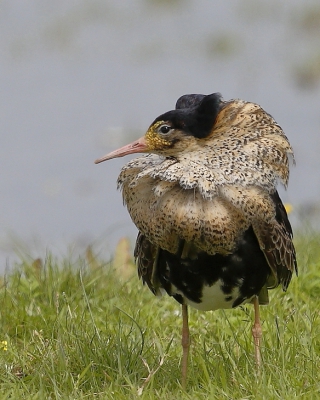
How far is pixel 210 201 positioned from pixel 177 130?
436 mm

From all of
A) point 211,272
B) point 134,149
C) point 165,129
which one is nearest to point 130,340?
point 211,272

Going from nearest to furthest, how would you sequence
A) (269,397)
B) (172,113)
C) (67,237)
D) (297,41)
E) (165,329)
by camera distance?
1. (269,397)
2. (172,113)
3. (165,329)
4. (67,237)
5. (297,41)

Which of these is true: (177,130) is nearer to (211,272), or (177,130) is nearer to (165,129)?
(165,129)

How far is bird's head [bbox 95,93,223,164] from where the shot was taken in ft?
16.7

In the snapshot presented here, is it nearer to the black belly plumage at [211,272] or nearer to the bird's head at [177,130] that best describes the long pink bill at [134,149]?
the bird's head at [177,130]

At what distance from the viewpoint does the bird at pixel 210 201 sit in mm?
4867

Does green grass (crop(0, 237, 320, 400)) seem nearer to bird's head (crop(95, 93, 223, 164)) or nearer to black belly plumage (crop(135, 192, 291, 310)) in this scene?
black belly plumage (crop(135, 192, 291, 310))

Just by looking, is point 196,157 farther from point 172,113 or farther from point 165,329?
point 165,329

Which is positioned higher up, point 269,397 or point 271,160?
point 271,160

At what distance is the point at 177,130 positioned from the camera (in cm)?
508

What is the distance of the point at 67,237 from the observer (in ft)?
30.9

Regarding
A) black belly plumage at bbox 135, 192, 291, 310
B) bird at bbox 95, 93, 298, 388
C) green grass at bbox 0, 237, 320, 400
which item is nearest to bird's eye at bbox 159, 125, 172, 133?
bird at bbox 95, 93, 298, 388

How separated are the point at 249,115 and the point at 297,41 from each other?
332 inches

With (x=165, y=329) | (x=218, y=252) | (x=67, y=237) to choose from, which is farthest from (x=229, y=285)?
(x=67, y=237)
